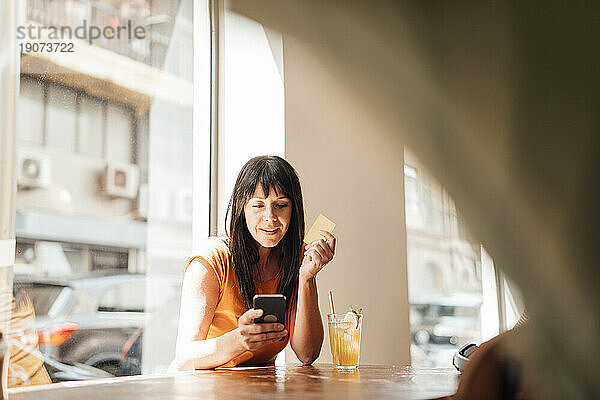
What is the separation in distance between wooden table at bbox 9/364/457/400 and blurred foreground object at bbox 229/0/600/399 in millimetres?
343

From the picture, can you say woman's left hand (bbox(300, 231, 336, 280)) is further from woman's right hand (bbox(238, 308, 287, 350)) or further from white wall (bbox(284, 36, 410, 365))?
white wall (bbox(284, 36, 410, 365))

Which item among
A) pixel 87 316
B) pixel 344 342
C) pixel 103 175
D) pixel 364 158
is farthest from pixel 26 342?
pixel 364 158

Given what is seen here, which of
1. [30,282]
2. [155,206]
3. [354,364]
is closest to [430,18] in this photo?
[354,364]

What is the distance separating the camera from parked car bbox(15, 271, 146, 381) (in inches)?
51.1

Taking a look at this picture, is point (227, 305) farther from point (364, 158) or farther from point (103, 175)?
point (364, 158)

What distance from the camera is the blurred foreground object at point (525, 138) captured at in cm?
10

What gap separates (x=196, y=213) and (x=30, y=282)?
53cm

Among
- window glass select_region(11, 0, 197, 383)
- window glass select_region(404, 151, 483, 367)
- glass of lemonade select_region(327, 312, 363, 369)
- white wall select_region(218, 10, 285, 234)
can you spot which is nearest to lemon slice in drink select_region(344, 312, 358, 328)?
glass of lemonade select_region(327, 312, 363, 369)

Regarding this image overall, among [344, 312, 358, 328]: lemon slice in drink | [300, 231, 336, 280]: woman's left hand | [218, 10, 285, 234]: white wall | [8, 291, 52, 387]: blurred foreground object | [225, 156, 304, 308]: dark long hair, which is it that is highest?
[218, 10, 285, 234]: white wall

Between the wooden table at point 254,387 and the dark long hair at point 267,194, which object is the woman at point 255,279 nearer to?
the dark long hair at point 267,194

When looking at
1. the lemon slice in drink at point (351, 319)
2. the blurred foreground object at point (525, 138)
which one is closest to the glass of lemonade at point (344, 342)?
the lemon slice in drink at point (351, 319)

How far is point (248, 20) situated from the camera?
20 cm

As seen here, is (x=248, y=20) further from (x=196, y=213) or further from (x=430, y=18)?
(x=196, y=213)

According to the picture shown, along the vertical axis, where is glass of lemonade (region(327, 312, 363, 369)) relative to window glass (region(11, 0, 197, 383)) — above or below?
below
